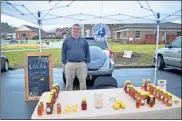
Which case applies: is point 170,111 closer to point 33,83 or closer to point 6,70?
point 33,83

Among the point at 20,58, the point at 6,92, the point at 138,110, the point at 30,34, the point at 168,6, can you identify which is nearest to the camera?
the point at 138,110

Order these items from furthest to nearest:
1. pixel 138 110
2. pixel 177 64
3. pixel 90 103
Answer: pixel 177 64 < pixel 90 103 < pixel 138 110

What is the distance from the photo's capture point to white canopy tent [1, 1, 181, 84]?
12.0 feet

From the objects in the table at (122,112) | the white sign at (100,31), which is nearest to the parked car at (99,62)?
the white sign at (100,31)

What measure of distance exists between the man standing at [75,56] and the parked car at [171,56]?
4.04m

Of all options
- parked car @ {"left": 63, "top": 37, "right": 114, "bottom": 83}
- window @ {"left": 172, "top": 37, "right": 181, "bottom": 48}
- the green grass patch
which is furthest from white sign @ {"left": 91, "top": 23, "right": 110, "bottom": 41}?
the green grass patch

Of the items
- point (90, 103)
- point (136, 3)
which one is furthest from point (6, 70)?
point (90, 103)

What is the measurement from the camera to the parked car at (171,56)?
650 cm

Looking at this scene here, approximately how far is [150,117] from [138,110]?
117 mm

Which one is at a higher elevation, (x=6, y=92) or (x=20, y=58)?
(x=20, y=58)

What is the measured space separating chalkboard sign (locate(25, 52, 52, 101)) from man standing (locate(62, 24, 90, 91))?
2.00 ft

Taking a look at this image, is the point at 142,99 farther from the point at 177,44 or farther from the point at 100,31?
the point at 177,44

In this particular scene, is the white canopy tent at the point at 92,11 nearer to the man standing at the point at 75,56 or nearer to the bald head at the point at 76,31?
the bald head at the point at 76,31

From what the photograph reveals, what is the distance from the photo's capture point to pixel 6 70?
295 inches
